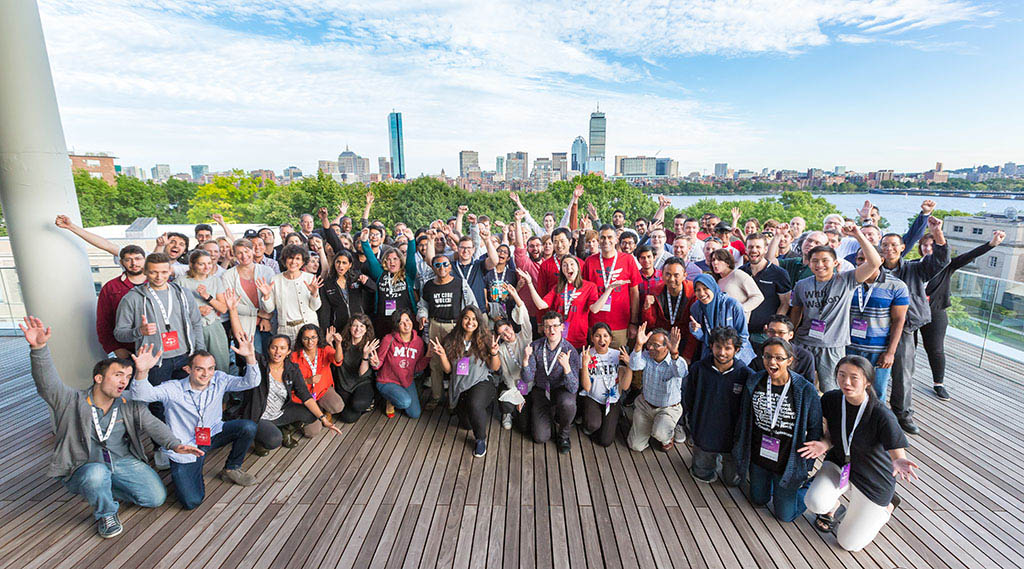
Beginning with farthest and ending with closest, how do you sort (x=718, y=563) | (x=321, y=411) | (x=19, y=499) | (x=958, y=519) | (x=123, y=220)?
(x=123, y=220) → (x=321, y=411) → (x=19, y=499) → (x=958, y=519) → (x=718, y=563)

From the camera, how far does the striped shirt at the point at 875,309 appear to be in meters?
3.80

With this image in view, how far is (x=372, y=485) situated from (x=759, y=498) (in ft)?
9.70

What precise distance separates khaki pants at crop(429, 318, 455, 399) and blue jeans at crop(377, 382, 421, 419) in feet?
0.97

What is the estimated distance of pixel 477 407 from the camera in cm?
416

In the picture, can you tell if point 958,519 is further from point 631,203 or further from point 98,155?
point 98,155

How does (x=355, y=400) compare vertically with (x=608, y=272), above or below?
below

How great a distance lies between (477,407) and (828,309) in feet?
10.3

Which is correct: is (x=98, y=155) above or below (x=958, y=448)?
above

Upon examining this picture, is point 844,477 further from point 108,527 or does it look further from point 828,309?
point 108,527

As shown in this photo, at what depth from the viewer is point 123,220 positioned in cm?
5541

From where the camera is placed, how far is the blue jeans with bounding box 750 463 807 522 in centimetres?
319

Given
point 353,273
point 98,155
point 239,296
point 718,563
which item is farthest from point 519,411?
point 98,155

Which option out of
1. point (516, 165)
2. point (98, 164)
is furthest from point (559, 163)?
point (98, 164)

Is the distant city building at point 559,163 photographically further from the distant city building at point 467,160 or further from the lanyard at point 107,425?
the lanyard at point 107,425
